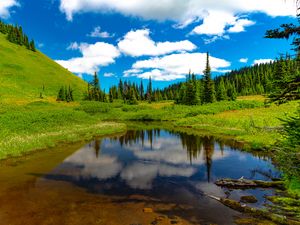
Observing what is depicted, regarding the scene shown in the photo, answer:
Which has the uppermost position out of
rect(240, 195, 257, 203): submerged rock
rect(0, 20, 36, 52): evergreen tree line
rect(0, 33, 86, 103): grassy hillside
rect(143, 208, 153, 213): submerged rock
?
rect(0, 20, 36, 52): evergreen tree line

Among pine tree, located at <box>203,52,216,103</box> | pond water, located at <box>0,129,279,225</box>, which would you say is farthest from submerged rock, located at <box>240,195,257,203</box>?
pine tree, located at <box>203,52,216,103</box>

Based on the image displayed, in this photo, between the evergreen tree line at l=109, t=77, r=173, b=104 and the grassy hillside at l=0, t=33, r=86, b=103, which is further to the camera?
the evergreen tree line at l=109, t=77, r=173, b=104

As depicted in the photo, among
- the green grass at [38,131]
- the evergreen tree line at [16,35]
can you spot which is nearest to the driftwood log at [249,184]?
the green grass at [38,131]

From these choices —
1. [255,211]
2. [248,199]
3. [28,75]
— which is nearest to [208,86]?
[248,199]

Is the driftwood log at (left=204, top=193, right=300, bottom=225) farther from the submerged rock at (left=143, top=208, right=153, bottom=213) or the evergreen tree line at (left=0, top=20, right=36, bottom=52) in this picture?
the evergreen tree line at (left=0, top=20, right=36, bottom=52)

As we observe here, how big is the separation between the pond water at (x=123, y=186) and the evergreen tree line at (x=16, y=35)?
163 meters

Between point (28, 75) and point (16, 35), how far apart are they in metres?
51.3

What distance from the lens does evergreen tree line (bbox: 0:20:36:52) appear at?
163 metres

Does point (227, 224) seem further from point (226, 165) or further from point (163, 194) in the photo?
point (226, 165)

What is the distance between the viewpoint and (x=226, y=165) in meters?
20.4

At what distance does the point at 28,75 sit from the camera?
129m

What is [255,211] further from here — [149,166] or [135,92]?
[135,92]

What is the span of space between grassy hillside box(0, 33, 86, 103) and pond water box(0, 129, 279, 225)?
7773cm

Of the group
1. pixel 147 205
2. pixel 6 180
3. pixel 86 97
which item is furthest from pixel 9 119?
pixel 86 97
